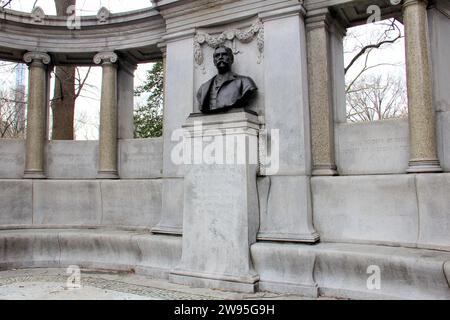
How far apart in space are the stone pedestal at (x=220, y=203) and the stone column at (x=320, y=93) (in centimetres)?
112

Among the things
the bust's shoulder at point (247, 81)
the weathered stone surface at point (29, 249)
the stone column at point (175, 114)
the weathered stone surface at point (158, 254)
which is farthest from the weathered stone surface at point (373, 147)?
the weathered stone surface at point (29, 249)

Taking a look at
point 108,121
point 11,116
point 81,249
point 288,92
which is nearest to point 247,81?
point 288,92

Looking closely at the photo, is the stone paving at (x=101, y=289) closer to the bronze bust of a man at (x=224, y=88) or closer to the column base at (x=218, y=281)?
the column base at (x=218, y=281)

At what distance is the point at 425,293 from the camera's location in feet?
18.7

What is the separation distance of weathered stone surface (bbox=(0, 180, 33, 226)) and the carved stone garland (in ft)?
17.3

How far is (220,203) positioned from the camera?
285 inches

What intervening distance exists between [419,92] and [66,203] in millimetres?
8120

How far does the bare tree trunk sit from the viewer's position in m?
13.0

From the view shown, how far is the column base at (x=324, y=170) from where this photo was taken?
739cm

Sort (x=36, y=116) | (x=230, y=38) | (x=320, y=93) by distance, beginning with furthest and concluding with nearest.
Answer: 1. (x=36, y=116)
2. (x=230, y=38)
3. (x=320, y=93)

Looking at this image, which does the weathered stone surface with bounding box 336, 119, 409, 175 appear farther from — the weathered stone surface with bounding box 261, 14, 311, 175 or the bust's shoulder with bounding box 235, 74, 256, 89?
the bust's shoulder with bounding box 235, 74, 256, 89

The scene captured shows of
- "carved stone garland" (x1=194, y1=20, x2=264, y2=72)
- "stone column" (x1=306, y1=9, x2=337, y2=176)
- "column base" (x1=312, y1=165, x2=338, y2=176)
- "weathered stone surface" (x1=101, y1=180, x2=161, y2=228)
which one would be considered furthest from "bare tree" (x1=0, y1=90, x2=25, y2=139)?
"column base" (x1=312, y1=165, x2=338, y2=176)

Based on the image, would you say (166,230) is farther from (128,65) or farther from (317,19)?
(317,19)

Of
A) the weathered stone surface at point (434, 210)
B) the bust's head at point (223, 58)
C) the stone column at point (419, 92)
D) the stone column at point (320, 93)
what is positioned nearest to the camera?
the weathered stone surface at point (434, 210)
